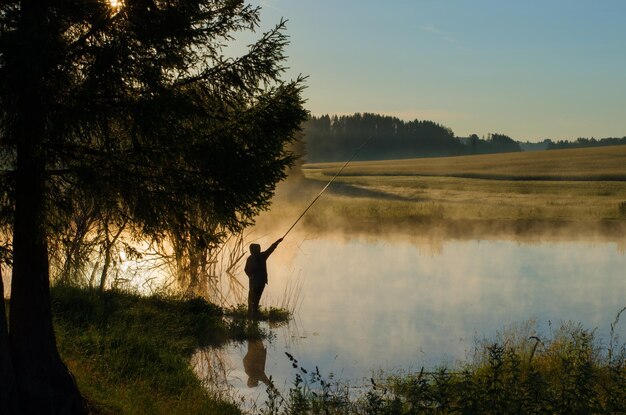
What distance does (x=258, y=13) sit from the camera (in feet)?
31.6

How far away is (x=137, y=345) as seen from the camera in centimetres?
1301

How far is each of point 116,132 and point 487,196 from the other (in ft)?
149

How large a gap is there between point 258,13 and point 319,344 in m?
7.29

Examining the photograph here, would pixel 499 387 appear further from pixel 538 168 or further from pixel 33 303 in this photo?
pixel 538 168

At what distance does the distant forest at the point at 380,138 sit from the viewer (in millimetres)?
161250

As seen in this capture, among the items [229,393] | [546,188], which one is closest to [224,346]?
[229,393]

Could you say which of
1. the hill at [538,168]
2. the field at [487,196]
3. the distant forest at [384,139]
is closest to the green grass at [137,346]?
the field at [487,196]

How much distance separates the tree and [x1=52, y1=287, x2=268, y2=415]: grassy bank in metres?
1.72

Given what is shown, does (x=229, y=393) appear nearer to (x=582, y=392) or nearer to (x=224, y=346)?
(x=224, y=346)

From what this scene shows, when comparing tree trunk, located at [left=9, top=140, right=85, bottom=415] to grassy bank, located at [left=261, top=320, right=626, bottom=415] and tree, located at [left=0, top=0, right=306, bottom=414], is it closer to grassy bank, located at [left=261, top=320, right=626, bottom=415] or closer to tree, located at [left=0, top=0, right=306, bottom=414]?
tree, located at [left=0, top=0, right=306, bottom=414]

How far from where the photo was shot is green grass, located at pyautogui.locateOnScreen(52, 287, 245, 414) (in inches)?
405

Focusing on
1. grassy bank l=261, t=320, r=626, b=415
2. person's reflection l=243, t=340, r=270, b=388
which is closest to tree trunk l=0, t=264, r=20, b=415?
grassy bank l=261, t=320, r=626, b=415

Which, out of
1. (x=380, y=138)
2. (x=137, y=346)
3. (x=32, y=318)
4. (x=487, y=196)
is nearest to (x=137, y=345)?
(x=137, y=346)

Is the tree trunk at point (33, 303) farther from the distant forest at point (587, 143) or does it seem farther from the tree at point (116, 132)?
the distant forest at point (587, 143)
